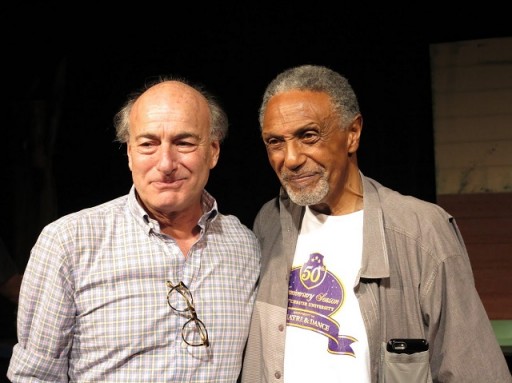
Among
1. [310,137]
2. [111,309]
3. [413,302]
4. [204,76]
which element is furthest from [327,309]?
[204,76]

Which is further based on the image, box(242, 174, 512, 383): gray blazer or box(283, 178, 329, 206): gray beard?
box(283, 178, 329, 206): gray beard

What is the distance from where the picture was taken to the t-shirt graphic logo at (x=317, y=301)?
75.3 inches

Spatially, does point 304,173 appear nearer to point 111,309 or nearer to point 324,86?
point 324,86

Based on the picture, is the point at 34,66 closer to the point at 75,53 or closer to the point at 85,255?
the point at 75,53

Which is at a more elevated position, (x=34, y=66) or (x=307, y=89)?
(x=34, y=66)

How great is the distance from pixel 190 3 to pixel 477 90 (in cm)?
142

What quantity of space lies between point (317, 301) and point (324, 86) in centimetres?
69

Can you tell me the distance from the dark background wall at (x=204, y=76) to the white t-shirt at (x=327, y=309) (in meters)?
0.86

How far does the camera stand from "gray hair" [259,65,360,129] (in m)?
2.03

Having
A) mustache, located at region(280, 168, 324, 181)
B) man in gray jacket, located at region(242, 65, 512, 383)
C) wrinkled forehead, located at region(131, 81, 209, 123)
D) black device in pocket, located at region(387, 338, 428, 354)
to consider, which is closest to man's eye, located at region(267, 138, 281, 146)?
man in gray jacket, located at region(242, 65, 512, 383)

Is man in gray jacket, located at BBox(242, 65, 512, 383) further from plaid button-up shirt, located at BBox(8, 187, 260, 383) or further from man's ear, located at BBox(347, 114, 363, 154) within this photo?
plaid button-up shirt, located at BBox(8, 187, 260, 383)

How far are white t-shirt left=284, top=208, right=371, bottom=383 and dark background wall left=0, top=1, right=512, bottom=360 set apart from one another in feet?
2.81

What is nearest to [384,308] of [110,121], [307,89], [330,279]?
[330,279]

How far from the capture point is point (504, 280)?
113 inches
